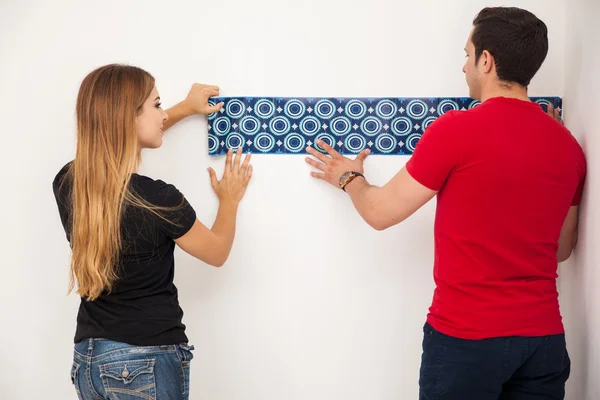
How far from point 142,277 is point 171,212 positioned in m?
0.18

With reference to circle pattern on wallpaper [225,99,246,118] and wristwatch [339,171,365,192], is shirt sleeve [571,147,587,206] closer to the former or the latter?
wristwatch [339,171,365,192]

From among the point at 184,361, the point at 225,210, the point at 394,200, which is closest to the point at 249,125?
the point at 225,210

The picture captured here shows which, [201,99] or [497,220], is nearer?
[497,220]

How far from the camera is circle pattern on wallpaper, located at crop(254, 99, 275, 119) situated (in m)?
2.13

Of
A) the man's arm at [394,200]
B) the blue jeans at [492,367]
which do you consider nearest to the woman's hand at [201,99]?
the man's arm at [394,200]

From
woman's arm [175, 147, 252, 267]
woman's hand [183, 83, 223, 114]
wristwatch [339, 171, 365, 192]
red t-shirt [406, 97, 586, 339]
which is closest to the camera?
red t-shirt [406, 97, 586, 339]

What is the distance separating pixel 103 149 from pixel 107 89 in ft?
0.51

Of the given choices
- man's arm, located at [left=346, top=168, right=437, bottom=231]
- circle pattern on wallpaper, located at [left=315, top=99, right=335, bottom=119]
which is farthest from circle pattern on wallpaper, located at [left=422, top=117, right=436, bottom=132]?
man's arm, located at [left=346, top=168, right=437, bottom=231]

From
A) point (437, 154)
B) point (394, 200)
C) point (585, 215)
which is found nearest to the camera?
point (437, 154)

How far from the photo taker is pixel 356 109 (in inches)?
83.4

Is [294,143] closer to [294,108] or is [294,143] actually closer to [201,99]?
[294,108]

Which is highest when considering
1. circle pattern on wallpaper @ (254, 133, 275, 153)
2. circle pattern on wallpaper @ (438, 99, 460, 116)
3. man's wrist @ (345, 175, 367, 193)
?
circle pattern on wallpaper @ (438, 99, 460, 116)

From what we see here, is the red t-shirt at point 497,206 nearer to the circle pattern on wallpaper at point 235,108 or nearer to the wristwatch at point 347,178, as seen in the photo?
the wristwatch at point 347,178

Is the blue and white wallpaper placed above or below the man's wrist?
above
